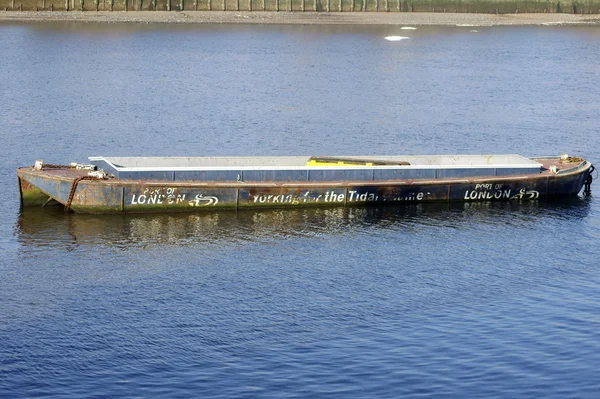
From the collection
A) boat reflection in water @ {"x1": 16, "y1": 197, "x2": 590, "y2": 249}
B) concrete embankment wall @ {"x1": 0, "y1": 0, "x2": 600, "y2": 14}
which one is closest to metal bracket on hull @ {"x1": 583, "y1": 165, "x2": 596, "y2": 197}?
boat reflection in water @ {"x1": 16, "y1": 197, "x2": 590, "y2": 249}

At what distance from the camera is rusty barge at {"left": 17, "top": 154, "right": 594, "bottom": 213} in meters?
50.6

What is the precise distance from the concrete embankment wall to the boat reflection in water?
376 feet

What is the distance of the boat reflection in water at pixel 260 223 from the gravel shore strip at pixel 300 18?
112 metres

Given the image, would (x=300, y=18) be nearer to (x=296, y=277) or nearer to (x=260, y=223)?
(x=260, y=223)

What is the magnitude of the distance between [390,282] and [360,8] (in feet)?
448

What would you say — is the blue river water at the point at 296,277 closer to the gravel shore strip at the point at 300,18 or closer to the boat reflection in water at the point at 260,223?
the boat reflection in water at the point at 260,223

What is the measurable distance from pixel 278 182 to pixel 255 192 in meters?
1.42

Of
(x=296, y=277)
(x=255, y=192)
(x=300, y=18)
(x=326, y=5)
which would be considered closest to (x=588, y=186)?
(x=255, y=192)

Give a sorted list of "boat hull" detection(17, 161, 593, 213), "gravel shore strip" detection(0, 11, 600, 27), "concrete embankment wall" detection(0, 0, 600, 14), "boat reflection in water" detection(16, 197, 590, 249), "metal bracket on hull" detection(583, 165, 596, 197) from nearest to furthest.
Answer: "boat reflection in water" detection(16, 197, 590, 249) < "boat hull" detection(17, 161, 593, 213) < "metal bracket on hull" detection(583, 165, 596, 197) < "gravel shore strip" detection(0, 11, 600, 27) < "concrete embankment wall" detection(0, 0, 600, 14)

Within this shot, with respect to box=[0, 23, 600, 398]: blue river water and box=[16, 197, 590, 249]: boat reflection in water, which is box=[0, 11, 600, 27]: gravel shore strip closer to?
box=[0, 23, 600, 398]: blue river water

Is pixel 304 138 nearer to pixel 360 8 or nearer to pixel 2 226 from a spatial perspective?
pixel 2 226

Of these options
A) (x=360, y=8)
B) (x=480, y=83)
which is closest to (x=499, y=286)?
(x=480, y=83)

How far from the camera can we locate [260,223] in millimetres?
50625

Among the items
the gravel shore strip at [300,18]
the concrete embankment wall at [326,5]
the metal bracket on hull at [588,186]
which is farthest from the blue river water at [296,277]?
the concrete embankment wall at [326,5]
